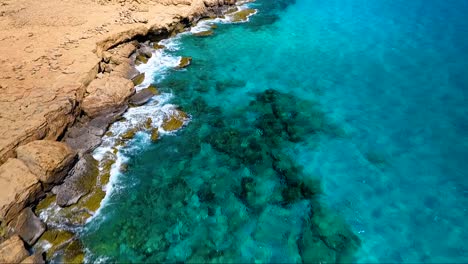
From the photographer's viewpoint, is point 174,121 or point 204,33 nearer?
point 174,121

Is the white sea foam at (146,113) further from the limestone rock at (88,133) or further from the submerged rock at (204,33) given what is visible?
the submerged rock at (204,33)

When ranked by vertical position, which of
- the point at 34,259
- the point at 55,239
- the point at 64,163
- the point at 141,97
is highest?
the point at 64,163

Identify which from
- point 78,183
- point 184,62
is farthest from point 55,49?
point 78,183

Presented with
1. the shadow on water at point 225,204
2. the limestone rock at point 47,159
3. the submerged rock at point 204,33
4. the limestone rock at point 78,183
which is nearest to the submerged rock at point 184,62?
the submerged rock at point 204,33

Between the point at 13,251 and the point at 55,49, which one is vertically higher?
the point at 55,49

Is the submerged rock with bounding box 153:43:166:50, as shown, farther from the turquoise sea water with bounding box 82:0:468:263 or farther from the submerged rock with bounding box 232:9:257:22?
the submerged rock with bounding box 232:9:257:22

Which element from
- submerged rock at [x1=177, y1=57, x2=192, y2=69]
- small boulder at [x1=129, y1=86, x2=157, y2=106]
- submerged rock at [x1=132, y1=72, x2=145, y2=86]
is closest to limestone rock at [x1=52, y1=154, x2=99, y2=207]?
small boulder at [x1=129, y1=86, x2=157, y2=106]

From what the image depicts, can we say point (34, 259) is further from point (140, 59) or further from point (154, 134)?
point (140, 59)
